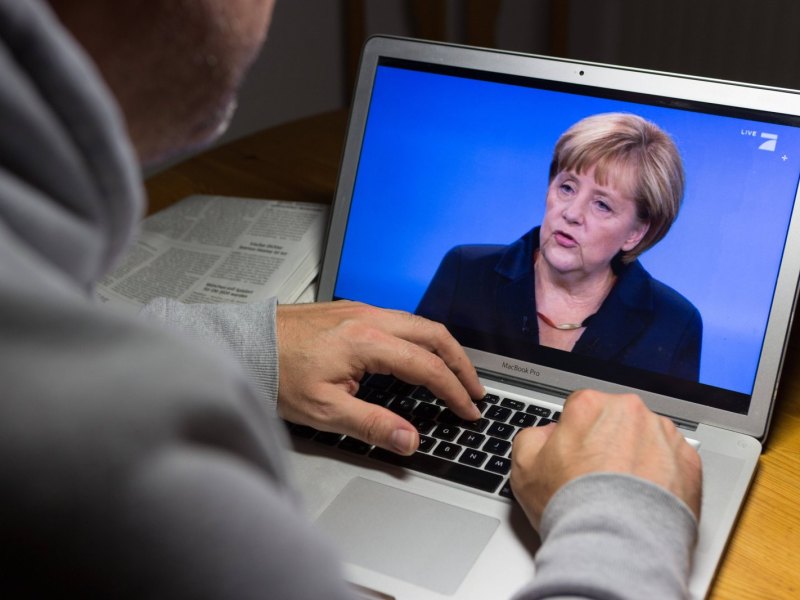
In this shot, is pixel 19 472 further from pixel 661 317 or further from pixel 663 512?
pixel 661 317

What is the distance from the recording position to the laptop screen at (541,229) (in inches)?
33.6

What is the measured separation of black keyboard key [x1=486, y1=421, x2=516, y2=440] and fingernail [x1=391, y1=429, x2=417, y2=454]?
88 mm

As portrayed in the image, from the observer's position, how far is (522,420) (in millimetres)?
860

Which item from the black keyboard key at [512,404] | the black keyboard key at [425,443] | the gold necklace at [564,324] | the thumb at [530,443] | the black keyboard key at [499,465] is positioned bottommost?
the black keyboard key at [425,443]

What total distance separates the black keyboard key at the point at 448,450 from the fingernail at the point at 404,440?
35 mm

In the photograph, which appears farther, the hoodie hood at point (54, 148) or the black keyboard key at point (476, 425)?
the black keyboard key at point (476, 425)

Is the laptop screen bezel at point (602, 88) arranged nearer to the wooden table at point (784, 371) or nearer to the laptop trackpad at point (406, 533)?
the wooden table at point (784, 371)

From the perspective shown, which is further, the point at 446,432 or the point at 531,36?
the point at 531,36

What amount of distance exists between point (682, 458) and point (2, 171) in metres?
0.53

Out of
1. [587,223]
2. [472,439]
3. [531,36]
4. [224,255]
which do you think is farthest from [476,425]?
[531,36]

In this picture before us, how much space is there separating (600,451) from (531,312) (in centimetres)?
27

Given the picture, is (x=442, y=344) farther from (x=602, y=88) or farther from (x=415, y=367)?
(x=602, y=88)

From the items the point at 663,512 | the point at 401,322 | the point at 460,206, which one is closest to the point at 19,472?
the point at 663,512

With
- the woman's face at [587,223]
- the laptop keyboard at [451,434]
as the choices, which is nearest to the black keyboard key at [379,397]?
the laptop keyboard at [451,434]
